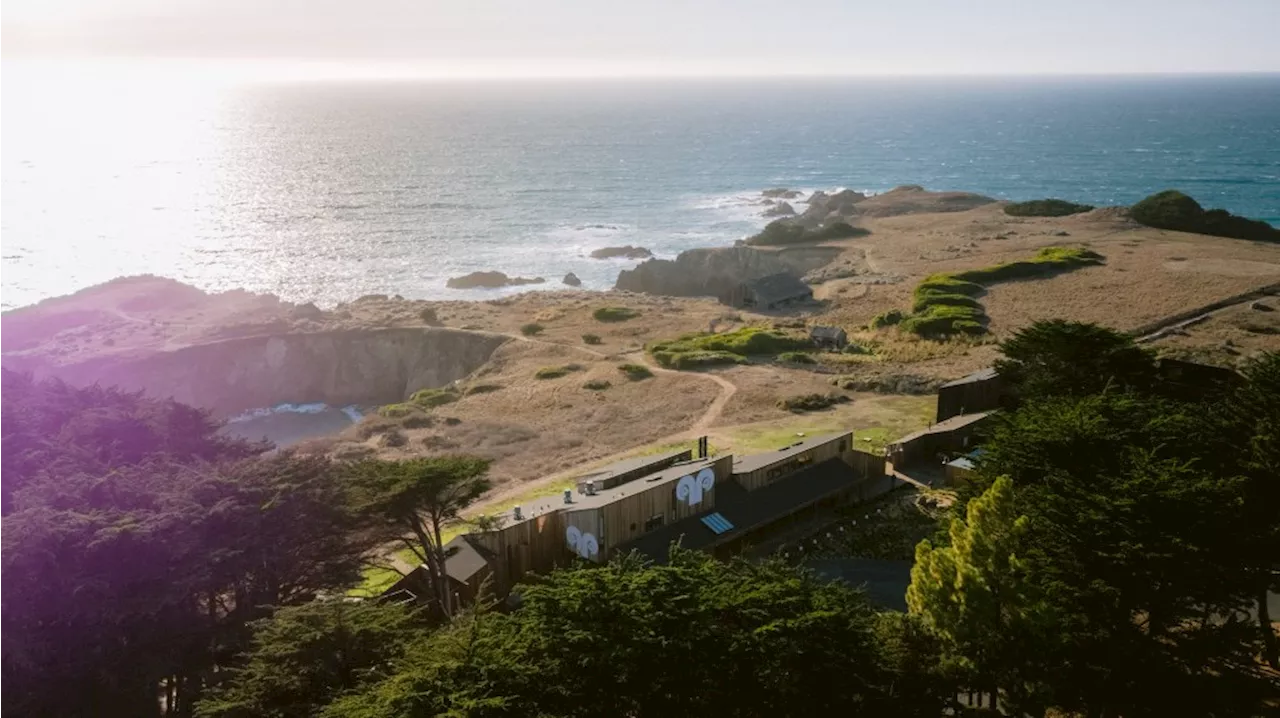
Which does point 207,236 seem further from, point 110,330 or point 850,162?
point 850,162

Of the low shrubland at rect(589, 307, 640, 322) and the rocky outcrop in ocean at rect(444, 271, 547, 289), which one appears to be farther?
the rocky outcrop in ocean at rect(444, 271, 547, 289)

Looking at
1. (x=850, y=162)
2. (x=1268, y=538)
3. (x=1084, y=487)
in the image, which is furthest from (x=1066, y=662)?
(x=850, y=162)

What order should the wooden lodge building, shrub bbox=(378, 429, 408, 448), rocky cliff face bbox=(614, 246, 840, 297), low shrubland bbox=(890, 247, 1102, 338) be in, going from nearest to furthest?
the wooden lodge building
shrub bbox=(378, 429, 408, 448)
low shrubland bbox=(890, 247, 1102, 338)
rocky cliff face bbox=(614, 246, 840, 297)

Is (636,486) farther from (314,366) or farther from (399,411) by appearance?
(314,366)

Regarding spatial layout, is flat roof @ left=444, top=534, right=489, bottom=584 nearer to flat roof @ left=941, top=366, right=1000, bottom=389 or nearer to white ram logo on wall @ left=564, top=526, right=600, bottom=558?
white ram logo on wall @ left=564, top=526, right=600, bottom=558

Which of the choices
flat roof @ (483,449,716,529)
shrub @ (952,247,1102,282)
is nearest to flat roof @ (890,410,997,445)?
flat roof @ (483,449,716,529)

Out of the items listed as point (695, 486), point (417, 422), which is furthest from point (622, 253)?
point (695, 486)

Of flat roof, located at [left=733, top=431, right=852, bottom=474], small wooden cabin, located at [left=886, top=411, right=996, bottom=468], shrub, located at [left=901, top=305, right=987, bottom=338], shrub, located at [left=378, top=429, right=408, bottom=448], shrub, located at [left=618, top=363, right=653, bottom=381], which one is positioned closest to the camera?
flat roof, located at [left=733, top=431, right=852, bottom=474]
